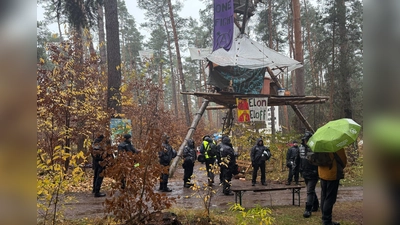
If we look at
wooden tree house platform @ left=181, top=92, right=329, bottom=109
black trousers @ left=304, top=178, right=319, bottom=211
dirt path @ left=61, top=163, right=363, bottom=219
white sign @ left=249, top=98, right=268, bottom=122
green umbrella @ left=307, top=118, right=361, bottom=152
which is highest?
wooden tree house platform @ left=181, top=92, right=329, bottom=109

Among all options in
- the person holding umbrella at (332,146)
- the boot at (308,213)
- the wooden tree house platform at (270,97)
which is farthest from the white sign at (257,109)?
the person holding umbrella at (332,146)

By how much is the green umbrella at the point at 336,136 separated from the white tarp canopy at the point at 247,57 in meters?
7.38

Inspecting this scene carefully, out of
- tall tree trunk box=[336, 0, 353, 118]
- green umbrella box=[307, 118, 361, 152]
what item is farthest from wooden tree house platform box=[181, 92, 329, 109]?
green umbrella box=[307, 118, 361, 152]

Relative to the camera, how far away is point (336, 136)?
4484 mm

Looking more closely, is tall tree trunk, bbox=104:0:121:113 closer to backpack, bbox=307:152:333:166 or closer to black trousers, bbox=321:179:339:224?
backpack, bbox=307:152:333:166

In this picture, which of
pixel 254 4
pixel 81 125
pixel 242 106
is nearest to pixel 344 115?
pixel 242 106

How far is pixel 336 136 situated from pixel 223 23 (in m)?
7.76

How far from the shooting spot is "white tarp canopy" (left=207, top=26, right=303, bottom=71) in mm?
11938

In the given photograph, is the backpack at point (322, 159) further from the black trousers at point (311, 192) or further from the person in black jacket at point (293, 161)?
the person in black jacket at point (293, 161)

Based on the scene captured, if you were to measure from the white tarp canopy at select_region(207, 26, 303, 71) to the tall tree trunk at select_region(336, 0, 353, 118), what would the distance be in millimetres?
3374

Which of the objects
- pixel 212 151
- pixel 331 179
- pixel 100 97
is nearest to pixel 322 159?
pixel 331 179

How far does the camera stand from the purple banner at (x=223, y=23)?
1081cm
